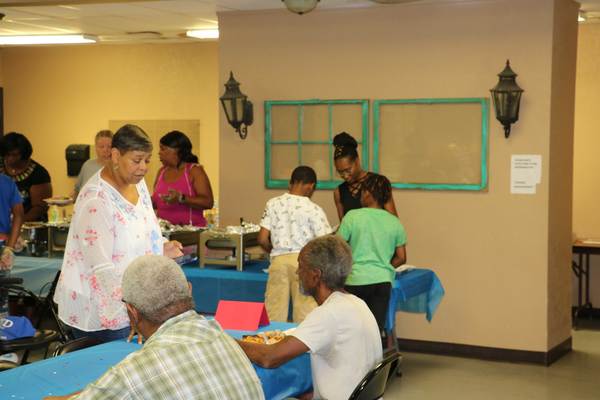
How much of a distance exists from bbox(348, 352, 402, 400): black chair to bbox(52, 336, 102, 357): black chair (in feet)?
3.82

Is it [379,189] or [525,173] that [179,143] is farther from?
[525,173]

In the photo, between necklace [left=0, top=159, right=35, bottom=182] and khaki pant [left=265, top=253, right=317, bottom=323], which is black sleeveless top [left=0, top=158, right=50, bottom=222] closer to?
necklace [left=0, top=159, right=35, bottom=182]

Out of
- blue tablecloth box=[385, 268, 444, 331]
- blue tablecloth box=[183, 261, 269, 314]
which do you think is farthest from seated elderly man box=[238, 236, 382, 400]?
blue tablecloth box=[183, 261, 269, 314]

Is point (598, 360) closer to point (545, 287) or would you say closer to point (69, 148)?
point (545, 287)

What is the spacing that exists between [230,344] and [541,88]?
4931 mm

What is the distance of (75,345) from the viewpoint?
3.72 meters

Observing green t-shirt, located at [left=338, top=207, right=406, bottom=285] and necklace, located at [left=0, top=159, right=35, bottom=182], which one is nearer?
green t-shirt, located at [left=338, top=207, right=406, bottom=285]

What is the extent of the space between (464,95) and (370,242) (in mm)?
1891

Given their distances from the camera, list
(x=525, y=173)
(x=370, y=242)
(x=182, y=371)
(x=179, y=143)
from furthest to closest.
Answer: (x=179, y=143) → (x=525, y=173) → (x=370, y=242) → (x=182, y=371)

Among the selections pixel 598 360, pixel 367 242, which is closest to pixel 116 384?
pixel 367 242

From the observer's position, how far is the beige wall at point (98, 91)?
10.7m

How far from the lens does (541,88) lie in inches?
271

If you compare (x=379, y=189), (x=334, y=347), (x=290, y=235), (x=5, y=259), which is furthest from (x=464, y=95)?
(x=334, y=347)

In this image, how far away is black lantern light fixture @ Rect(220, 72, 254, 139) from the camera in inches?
301
